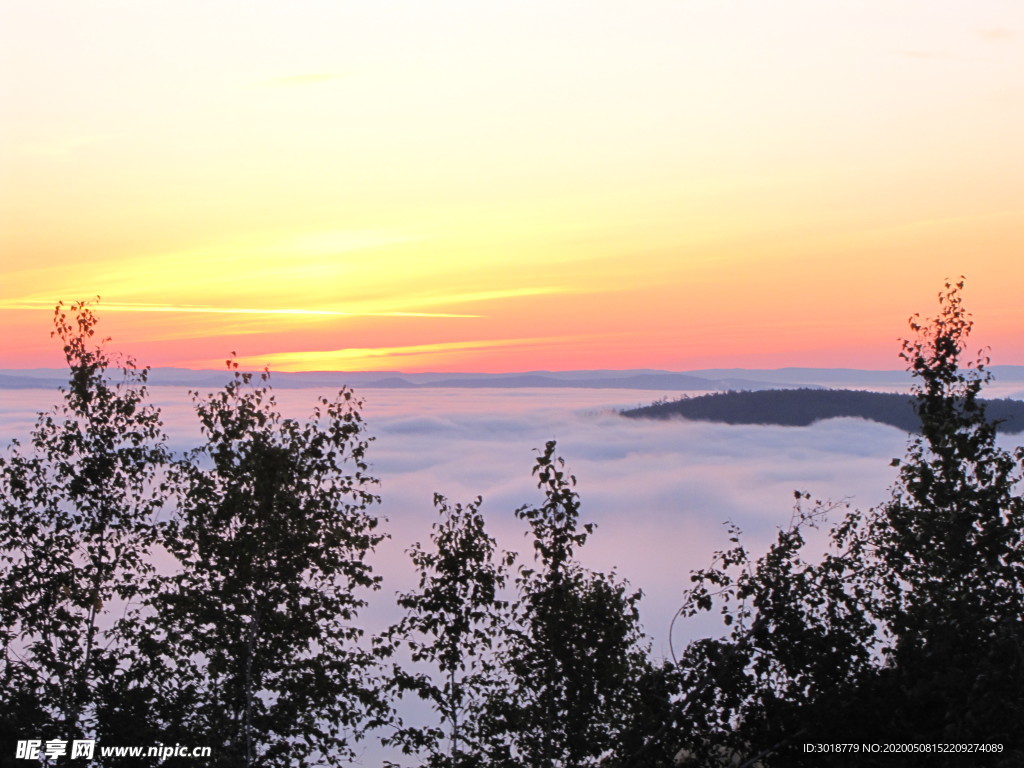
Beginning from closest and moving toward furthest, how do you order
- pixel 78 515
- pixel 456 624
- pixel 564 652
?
pixel 564 652
pixel 456 624
pixel 78 515

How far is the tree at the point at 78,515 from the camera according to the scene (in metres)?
18.3

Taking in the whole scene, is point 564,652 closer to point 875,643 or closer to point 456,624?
point 456,624

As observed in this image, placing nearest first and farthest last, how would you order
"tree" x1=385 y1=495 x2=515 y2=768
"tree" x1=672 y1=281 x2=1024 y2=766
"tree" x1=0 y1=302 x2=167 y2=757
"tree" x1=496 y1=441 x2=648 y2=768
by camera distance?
"tree" x1=672 y1=281 x2=1024 y2=766, "tree" x1=496 y1=441 x2=648 y2=768, "tree" x1=385 y1=495 x2=515 y2=768, "tree" x1=0 y1=302 x2=167 y2=757

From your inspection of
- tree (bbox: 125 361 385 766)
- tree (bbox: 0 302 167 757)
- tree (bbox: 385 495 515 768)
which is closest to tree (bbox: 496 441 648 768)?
tree (bbox: 385 495 515 768)

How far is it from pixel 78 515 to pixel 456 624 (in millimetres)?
8070

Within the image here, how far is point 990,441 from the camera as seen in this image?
1666 centimetres

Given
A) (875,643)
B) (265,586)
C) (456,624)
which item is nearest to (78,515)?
(265,586)

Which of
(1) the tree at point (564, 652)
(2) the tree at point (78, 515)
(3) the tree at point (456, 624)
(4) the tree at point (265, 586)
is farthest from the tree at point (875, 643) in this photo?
(2) the tree at point (78, 515)

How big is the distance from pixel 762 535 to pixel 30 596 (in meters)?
145

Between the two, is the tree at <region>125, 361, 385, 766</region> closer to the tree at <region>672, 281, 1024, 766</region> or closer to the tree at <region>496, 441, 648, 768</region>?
the tree at <region>496, 441, 648, 768</region>

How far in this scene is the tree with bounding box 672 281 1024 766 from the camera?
39.0 ft

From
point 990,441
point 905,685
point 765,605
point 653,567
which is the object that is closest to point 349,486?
point 765,605

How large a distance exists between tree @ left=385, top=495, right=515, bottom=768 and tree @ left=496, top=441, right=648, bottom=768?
783 millimetres

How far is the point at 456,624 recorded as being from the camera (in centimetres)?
1577
